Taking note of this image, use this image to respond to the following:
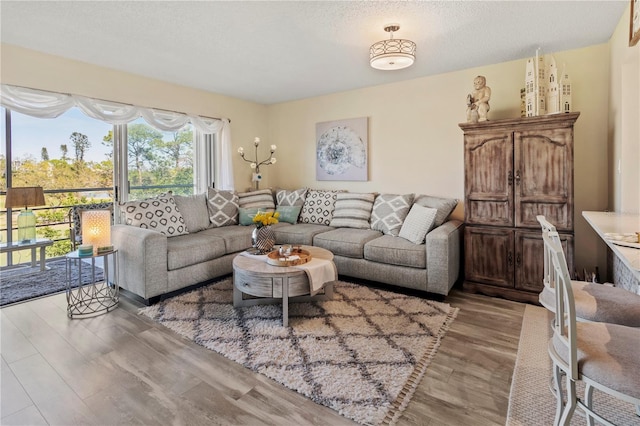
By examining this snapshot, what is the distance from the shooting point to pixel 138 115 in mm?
4004

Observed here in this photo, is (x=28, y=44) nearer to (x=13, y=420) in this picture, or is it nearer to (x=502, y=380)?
(x=13, y=420)

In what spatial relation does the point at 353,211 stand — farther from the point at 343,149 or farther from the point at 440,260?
the point at 440,260

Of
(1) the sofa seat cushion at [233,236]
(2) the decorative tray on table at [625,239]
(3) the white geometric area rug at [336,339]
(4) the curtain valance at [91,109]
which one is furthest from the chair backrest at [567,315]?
(4) the curtain valance at [91,109]

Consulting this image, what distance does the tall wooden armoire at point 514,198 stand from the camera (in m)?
2.98

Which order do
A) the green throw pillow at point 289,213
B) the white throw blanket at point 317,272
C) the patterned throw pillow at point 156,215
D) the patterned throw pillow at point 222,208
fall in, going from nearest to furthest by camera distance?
the white throw blanket at point 317,272, the patterned throw pillow at point 156,215, the patterned throw pillow at point 222,208, the green throw pillow at point 289,213

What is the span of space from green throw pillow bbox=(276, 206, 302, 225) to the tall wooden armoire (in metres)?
2.24

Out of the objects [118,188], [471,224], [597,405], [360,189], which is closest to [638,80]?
[471,224]

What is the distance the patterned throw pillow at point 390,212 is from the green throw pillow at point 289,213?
1.11m

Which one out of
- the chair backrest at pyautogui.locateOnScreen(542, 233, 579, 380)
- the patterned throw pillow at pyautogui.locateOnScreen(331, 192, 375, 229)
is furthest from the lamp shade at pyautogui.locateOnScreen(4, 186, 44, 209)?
the chair backrest at pyautogui.locateOnScreen(542, 233, 579, 380)

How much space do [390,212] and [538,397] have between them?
243 centimetres

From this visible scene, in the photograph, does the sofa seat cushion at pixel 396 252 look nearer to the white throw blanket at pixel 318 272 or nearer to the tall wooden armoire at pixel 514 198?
the tall wooden armoire at pixel 514 198

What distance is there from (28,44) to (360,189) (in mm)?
3936

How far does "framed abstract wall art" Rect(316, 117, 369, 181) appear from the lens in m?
4.71

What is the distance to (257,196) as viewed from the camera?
486 centimetres
